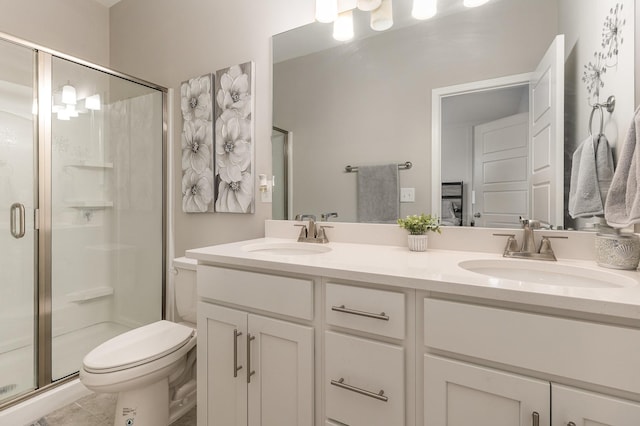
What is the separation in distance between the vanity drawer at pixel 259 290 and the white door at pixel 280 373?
5 cm

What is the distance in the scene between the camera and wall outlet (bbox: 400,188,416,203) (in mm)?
1413

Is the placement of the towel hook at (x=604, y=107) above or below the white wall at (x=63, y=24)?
below

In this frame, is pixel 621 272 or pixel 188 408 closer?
pixel 621 272

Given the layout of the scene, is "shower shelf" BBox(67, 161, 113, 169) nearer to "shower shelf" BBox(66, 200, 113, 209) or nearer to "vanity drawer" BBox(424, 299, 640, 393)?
"shower shelf" BBox(66, 200, 113, 209)

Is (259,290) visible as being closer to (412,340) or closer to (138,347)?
(412,340)

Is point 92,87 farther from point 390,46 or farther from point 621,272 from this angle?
point 621,272

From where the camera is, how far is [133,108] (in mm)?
2197

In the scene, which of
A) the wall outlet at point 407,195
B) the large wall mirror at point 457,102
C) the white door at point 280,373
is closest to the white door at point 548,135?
the large wall mirror at point 457,102

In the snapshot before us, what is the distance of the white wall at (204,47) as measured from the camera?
1756 millimetres

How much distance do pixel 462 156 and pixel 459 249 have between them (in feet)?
1.24

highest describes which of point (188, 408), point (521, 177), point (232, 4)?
point (232, 4)

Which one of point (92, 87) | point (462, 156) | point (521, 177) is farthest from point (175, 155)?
point (521, 177)

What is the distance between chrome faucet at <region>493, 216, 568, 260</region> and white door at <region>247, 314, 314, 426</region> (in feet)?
2.56

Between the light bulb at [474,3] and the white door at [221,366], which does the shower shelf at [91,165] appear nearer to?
the white door at [221,366]
